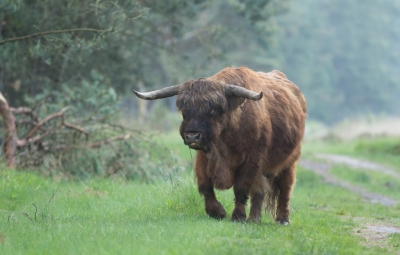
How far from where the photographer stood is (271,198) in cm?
1011

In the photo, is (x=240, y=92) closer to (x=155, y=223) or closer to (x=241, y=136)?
(x=241, y=136)

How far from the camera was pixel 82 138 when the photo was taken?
15016mm

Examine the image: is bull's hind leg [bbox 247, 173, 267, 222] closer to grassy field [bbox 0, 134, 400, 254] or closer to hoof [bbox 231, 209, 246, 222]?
grassy field [bbox 0, 134, 400, 254]

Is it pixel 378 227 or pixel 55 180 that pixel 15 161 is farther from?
pixel 378 227

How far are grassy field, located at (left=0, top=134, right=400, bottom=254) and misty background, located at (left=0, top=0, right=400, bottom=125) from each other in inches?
121

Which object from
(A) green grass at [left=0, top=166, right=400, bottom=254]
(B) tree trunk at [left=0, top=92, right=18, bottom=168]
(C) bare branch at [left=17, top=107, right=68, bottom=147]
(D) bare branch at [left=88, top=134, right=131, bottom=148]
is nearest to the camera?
(A) green grass at [left=0, top=166, right=400, bottom=254]

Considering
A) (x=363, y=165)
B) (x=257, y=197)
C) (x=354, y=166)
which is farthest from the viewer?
(x=363, y=165)

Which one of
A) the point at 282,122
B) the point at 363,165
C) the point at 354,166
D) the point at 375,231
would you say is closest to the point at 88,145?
the point at 282,122

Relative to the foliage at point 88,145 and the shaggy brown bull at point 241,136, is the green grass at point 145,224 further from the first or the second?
the foliage at point 88,145

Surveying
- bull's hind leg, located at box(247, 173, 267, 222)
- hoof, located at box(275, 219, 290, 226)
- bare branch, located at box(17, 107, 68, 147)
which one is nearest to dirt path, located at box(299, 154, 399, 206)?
hoof, located at box(275, 219, 290, 226)

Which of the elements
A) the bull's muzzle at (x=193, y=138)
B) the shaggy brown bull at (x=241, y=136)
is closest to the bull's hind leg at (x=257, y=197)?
the shaggy brown bull at (x=241, y=136)

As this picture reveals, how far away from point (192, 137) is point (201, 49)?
2947 cm

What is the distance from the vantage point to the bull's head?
328 inches

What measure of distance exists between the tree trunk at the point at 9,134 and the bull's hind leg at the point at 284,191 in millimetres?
6071
